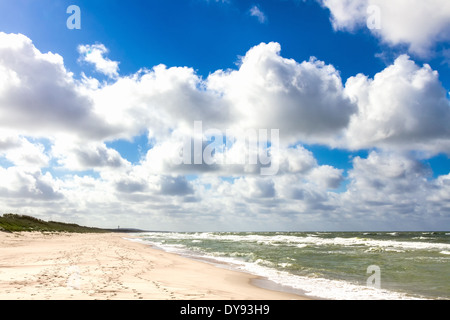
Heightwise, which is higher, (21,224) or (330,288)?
(330,288)

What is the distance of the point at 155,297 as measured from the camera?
30.7 feet

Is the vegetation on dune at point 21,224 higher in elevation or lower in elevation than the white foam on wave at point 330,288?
lower

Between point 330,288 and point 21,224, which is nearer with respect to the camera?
point 330,288

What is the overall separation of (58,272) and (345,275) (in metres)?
14.7

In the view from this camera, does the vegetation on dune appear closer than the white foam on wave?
No

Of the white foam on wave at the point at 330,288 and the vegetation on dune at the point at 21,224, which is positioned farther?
the vegetation on dune at the point at 21,224

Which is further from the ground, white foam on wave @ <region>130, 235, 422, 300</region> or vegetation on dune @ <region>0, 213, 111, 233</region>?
white foam on wave @ <region>130, 235, 422, 300</region>
